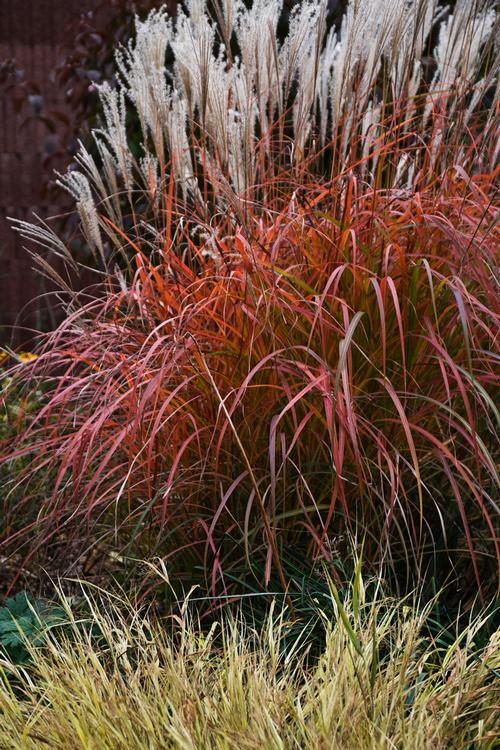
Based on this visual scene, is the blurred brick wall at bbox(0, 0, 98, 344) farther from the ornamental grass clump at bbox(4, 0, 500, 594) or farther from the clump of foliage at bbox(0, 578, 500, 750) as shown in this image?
the clump of foliage at bbox(0, 578, 500, 750)

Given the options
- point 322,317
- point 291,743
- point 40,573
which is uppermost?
point 322,317

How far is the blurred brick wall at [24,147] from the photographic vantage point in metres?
6.97

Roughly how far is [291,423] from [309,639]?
55cm

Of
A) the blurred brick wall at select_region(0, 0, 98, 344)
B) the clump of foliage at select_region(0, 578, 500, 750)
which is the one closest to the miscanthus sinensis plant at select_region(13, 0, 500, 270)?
the clump of foliage at select_region(0, 578, 500, 750)

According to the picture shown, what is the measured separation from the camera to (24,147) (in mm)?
7301

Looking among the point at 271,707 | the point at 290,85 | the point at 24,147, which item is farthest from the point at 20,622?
the point at 24,147

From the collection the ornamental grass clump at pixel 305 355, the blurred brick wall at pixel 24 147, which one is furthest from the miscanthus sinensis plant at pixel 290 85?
the blurred brick wall at pixel 24 147

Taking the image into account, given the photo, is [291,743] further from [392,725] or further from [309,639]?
[309,639]

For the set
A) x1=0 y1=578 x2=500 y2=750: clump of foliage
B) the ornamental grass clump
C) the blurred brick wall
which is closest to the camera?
x1=0 y1=578 x2=500 y2=750: clump of foliage

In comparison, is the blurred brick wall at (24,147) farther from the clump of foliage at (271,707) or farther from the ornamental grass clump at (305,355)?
the clump of foliage at (271,707)

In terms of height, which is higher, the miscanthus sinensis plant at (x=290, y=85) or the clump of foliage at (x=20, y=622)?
the miscanthus sinensis plant at (x=290, y=85)

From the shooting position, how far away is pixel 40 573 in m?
2.95

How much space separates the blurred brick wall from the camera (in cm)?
697

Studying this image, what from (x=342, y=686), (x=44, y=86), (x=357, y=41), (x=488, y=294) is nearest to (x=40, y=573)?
(x=342, y=686)
